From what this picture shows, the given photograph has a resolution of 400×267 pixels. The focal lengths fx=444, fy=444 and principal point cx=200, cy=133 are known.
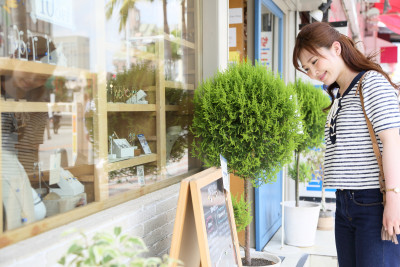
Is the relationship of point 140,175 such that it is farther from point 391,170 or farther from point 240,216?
point 391,170

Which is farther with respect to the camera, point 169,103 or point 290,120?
point 169,103

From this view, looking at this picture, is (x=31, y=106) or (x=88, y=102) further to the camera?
(x=88, y=102)

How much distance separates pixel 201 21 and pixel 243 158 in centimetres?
97

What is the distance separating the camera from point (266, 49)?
4633 millimetres

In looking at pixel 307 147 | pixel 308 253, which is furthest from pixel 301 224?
pixel 307 147

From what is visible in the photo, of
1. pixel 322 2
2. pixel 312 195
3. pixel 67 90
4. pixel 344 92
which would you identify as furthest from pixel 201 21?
pixel 312 195

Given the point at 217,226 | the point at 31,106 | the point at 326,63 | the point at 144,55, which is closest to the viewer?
the point at 31,106

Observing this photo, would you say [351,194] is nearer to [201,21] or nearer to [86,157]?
[86,157]

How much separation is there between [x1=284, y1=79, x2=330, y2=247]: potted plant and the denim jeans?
2081 millimetres

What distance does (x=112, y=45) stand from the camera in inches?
78.6

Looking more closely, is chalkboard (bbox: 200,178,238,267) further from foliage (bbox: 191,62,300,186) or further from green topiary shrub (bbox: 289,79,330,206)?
green topiary shrub (bbox: 289,79,330,206)

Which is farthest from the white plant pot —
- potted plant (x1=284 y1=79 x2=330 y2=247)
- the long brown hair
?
the long brown hair

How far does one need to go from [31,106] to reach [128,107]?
2.26 ft

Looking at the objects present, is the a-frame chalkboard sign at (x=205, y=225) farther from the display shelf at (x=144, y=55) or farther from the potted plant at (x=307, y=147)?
the potted plant at (x=307, y=147)
